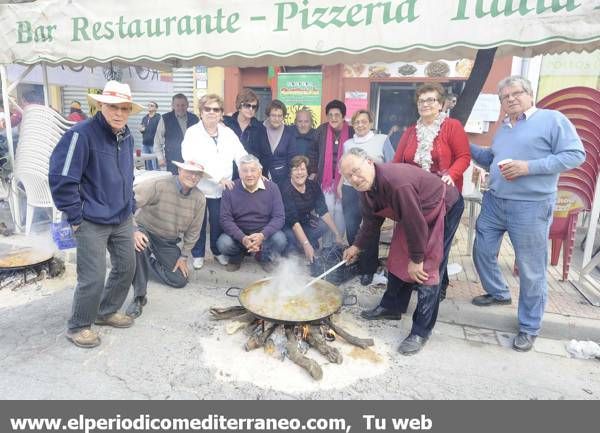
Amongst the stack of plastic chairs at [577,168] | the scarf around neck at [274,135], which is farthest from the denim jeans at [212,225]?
the stack of plastic chairs at [577,168]

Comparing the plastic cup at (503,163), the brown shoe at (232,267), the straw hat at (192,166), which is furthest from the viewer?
the brown shoe at (232,267)

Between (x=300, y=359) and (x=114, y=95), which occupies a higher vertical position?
(x=114, y=95)

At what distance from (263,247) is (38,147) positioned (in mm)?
3316

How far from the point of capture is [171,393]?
8.65ft

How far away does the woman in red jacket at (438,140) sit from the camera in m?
3.44

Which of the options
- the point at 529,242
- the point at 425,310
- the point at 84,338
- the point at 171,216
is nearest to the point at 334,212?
the point at 171,216

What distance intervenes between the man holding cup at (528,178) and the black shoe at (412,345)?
781mm

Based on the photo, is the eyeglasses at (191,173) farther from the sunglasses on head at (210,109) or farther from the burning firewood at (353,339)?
the burning firewood at (353,339)

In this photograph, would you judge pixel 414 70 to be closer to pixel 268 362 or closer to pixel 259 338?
pixel 259 338

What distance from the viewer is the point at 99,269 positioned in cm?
308

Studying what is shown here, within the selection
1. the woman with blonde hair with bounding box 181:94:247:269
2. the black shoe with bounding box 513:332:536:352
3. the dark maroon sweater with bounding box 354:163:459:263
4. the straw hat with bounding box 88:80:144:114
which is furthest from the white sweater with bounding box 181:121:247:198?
the black shoe with bounding box 513:332:536:352

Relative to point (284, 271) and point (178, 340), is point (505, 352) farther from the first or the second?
point (178, 340)

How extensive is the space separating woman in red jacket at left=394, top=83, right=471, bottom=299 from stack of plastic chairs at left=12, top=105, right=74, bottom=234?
14.8 ft

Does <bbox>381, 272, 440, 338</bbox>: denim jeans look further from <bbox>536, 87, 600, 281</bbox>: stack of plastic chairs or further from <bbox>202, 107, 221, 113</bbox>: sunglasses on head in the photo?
<bbox>202, 107, 221, 113</bbox>: sunglasses on head
